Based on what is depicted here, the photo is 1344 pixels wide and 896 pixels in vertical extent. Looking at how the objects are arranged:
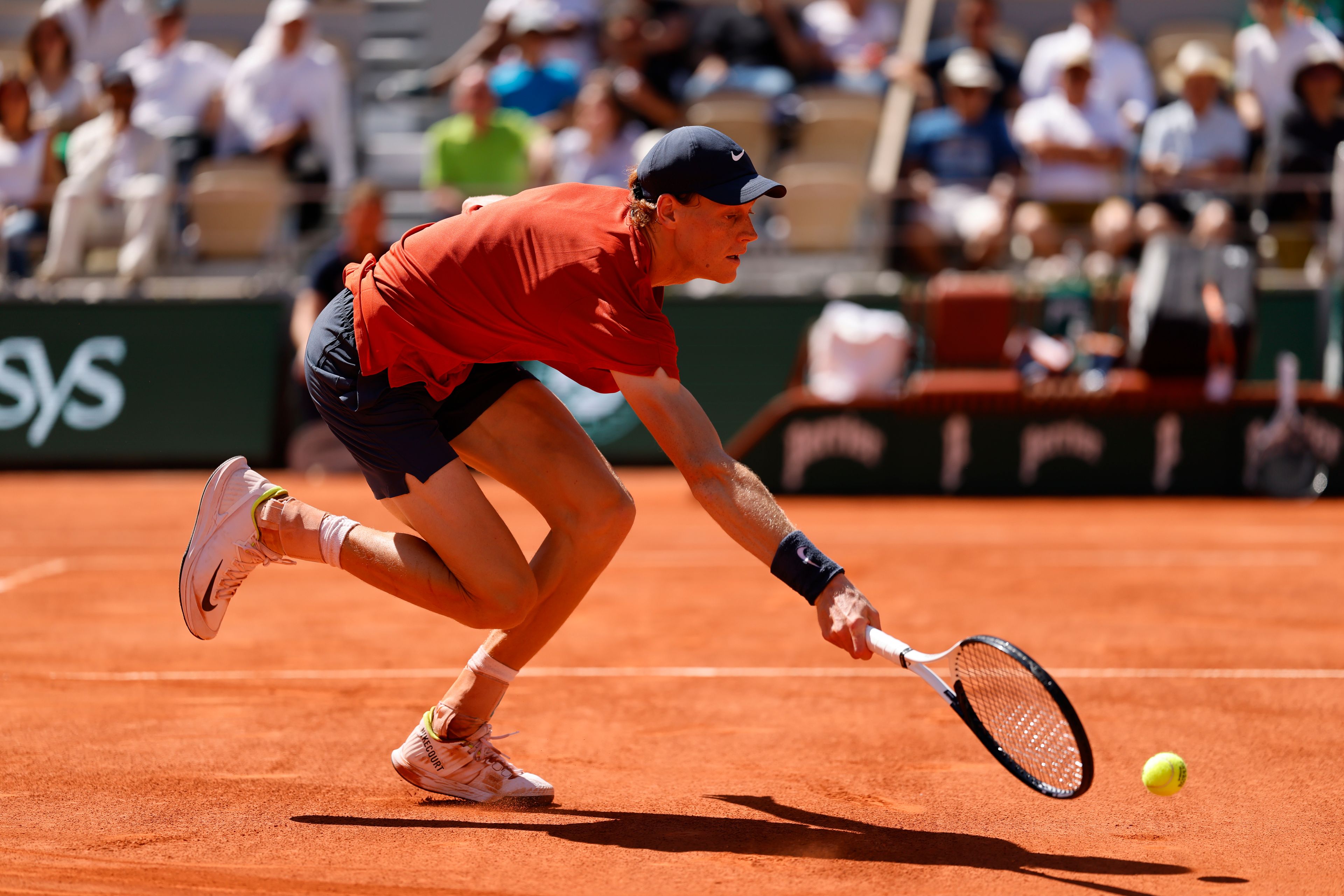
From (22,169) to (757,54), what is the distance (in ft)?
19.8

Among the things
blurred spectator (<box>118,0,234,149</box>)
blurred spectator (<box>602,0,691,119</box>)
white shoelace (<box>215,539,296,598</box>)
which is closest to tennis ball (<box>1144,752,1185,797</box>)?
white shoelace (<box>215,539,296,598</box>)

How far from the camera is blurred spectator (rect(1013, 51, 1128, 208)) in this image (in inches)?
465

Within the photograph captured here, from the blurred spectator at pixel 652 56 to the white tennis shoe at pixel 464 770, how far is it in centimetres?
918

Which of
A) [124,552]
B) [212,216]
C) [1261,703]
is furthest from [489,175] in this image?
[1261,703]

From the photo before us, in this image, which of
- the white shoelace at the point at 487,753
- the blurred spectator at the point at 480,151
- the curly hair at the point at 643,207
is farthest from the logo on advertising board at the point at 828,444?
the curly hair at the point at 643,207

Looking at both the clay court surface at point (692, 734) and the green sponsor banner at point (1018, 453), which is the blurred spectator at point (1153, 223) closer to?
the green sponsor banner at point (1018, 453)

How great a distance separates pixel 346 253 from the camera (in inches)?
371

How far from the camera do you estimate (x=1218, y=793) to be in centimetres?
395

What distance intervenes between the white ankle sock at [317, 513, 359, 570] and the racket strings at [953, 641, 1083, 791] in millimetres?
1570

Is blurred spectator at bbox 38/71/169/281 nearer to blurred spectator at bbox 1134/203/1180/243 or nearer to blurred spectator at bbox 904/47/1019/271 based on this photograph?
blurred spectator at bbox 904/47/1019/271

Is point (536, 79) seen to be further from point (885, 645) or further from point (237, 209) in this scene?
point (885, 645)

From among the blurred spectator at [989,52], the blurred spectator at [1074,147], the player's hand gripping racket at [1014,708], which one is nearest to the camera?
the player's hand gripping racket at [1014,708]

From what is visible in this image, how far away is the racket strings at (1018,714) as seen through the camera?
3.33 meters

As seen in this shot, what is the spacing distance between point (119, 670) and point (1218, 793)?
3.68 m
